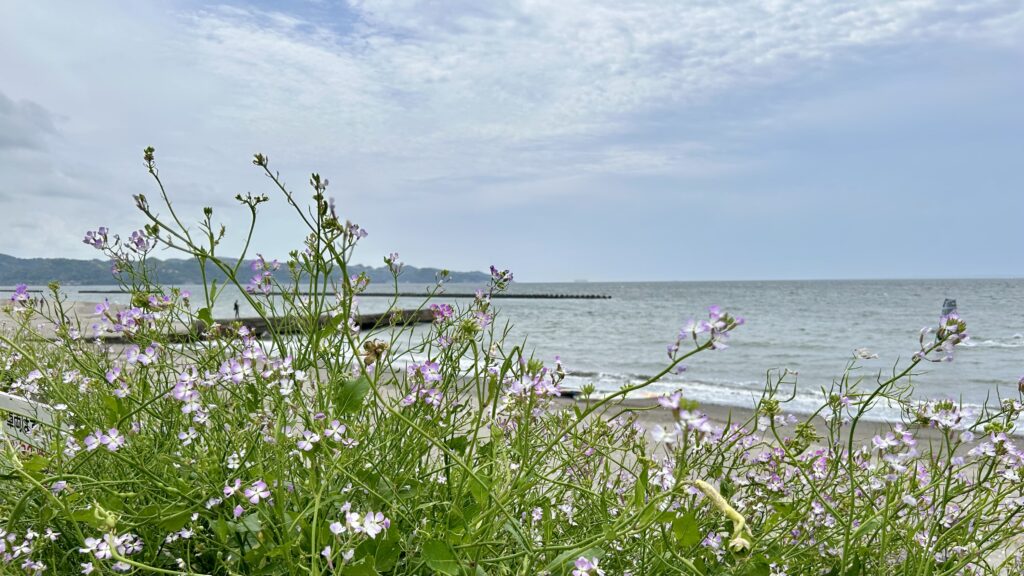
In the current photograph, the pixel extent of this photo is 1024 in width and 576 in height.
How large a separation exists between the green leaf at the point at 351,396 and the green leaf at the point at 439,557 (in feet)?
1.45

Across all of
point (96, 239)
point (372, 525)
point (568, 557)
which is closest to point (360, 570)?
point (372, 525)

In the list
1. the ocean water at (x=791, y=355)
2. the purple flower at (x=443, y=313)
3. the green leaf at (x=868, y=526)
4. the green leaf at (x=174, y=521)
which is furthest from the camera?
the ocean water at (x=791, y=355)

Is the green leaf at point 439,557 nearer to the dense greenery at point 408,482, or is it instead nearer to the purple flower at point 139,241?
the dense greenery at point 408,482

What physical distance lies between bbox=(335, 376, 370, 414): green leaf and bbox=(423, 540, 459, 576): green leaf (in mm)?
443

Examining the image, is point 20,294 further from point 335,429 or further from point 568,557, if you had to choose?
point 568,557

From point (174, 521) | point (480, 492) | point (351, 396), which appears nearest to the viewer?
point (480, 492)

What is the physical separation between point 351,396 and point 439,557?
0.50 metres

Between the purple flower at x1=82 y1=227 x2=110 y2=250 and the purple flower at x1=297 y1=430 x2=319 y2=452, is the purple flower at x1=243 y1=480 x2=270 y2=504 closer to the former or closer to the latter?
the purple flower at x1=297 y1=430 x2=319 y2=452

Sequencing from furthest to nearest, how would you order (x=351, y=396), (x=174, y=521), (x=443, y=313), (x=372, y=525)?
(x=443, y=313) < (x=351, y=396) < (x=174, y=521) < (x=372, y=525)

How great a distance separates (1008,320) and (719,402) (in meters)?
35.2

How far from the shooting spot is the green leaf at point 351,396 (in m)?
1.51

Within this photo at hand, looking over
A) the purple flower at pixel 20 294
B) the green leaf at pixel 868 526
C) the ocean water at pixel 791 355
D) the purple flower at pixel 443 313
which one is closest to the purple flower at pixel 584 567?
the green leaf at pixel 868 526

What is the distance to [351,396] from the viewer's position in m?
1.53

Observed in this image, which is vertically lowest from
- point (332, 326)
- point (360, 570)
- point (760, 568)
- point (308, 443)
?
point (760, 568)
